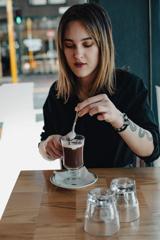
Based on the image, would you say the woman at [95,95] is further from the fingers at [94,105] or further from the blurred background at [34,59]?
the blurred background at [34,59]

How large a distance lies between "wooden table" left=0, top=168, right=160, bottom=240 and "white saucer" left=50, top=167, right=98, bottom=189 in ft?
0.06

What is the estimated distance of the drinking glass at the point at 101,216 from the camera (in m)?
0.98

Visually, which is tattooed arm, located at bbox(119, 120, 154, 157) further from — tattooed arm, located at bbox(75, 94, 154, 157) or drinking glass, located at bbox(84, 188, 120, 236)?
drinking glass, located at bbox(84, 188, 120, 236)

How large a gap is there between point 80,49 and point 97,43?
9cm

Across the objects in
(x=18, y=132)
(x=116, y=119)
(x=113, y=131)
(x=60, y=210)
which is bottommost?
(x=18, y=132)

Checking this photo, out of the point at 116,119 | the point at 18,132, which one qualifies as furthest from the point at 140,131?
the point at 18,132

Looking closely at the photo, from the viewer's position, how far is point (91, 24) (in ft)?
5.28

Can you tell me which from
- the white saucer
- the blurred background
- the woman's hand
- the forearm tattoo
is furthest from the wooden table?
the blurred background

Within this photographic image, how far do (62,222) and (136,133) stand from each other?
550mm

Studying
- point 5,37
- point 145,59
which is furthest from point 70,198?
point 5,37

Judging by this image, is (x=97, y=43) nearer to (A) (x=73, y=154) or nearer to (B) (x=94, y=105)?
(B) (x=94, y=105)

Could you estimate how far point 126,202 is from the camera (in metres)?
1.08

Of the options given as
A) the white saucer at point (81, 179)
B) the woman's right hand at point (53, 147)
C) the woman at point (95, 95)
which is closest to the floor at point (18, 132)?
the woman at point (95, 95)

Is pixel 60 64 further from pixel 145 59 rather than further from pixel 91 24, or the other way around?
pixel 145 59
